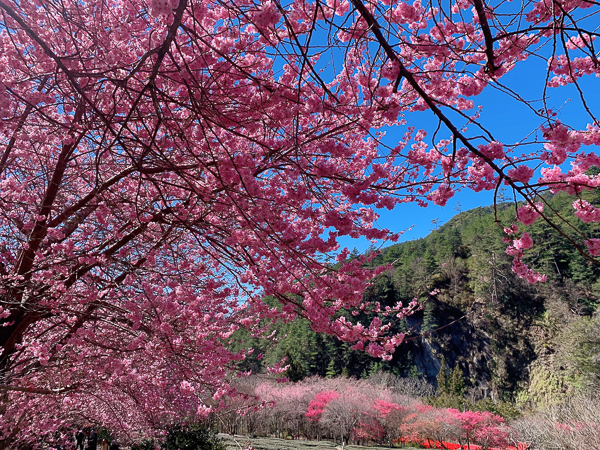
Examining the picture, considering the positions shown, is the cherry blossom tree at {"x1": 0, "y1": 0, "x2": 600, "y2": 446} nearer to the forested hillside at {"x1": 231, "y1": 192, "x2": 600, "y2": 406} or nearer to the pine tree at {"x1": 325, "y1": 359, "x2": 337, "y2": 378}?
the forested hillside at {"x1": 231, "y1": 192, "x2": 600, "y2": 406}

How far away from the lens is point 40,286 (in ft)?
13.3

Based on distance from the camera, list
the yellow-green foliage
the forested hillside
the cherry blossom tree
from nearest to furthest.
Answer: the cherry blossom tree → the yellow-green foliage → the forested hillside

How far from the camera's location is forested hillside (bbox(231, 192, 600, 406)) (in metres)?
34.0

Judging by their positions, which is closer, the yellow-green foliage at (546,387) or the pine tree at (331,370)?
the yellow-green foliage at (546,387)

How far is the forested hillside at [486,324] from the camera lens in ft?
112

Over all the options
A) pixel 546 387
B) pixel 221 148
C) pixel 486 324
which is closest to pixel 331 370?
pixel 486 324

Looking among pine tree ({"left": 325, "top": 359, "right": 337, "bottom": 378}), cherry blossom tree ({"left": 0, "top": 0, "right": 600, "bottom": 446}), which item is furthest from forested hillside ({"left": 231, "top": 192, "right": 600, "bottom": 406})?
cherry blossom tree ({"left": 0, "top": 0, "right": 600, "bottom": 446})

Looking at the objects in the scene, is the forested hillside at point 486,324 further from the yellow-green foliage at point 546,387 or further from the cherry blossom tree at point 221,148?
the cherry blossom tree at point 221,148

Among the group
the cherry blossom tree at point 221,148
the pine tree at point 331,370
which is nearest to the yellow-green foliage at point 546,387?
the pine tree at point 331,370

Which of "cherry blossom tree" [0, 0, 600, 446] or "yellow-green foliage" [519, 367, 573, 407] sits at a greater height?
"cherry blossom tree" [0, 0, 600, 446]

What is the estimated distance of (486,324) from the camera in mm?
39406

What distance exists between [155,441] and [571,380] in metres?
27.0

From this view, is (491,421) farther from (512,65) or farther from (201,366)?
(512,65)

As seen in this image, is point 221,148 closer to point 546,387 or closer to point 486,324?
point 546,387
